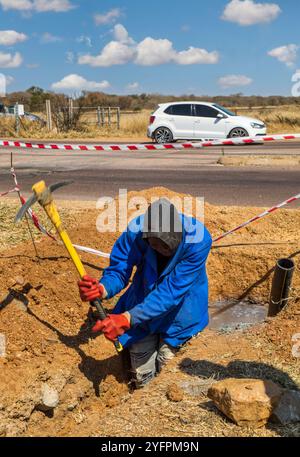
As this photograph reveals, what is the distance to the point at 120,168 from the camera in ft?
48.1

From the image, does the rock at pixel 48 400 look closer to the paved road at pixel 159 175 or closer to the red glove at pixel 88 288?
the red glove at pixel 88 288

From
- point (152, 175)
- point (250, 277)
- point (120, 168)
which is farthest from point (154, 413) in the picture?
point (120, 168)

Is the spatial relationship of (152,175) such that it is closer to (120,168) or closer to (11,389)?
(120,168)

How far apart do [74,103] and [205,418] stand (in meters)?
29.9

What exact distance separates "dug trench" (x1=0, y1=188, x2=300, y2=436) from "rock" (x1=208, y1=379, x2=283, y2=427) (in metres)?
0.07

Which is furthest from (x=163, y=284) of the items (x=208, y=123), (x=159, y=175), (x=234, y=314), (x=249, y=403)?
(x=208, y=123)

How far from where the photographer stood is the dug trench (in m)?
3.66

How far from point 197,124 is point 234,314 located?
15.0 meters

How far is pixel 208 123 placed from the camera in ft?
66.6

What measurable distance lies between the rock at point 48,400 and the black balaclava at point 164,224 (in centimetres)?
152

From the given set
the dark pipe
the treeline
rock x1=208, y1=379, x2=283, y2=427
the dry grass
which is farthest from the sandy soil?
the treeline

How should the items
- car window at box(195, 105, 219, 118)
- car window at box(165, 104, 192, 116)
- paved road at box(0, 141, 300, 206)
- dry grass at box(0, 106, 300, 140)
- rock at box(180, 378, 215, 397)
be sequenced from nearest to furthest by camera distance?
rock at box(180, 378, 215, 397) → paved road at box(0, 141, 300, 206) → car window at box(195, 105, 219, 118) → car window at box(165, 104, 192, 116) → dry grass at box(0, 106, 300, 140)

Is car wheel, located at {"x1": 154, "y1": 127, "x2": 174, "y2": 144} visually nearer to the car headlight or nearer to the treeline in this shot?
the car headlight

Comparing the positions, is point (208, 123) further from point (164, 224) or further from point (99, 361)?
point (164, 224)
